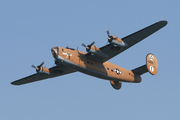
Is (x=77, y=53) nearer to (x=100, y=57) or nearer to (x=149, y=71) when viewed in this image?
(x=100, y=57)

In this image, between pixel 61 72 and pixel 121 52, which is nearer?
pixel 121 52

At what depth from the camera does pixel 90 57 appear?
92.8 ft

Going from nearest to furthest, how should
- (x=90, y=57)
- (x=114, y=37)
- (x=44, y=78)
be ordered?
1. (x=114, y=37)
2. (x=90, y=57)
3. (x=44, y=78)

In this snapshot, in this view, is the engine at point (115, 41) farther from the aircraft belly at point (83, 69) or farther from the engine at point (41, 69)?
the engine at point (41, 69)

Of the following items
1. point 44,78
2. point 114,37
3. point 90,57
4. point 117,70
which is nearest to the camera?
point 114,37

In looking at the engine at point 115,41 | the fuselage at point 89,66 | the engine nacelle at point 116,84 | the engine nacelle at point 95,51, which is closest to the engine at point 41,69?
the fuselage at point 89,66

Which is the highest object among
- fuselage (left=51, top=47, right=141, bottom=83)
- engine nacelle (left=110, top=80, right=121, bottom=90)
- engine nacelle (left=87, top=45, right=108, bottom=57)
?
engine nacelle (left=87, top=45, right=108, bottom=57)

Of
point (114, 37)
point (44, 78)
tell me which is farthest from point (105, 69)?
point (44, 78)

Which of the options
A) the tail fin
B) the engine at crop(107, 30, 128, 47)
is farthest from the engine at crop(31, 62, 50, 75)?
the tail fin

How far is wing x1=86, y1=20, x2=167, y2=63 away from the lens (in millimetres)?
26453

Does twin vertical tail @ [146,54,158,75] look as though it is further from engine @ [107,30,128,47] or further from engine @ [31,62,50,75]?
engine @ [31,62,50,75]

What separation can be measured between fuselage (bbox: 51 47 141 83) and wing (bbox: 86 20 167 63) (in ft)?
2.13

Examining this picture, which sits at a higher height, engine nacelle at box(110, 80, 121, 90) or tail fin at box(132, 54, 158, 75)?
tail fin at box(132, 54, 158, 75)

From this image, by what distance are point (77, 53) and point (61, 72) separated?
176 inches
